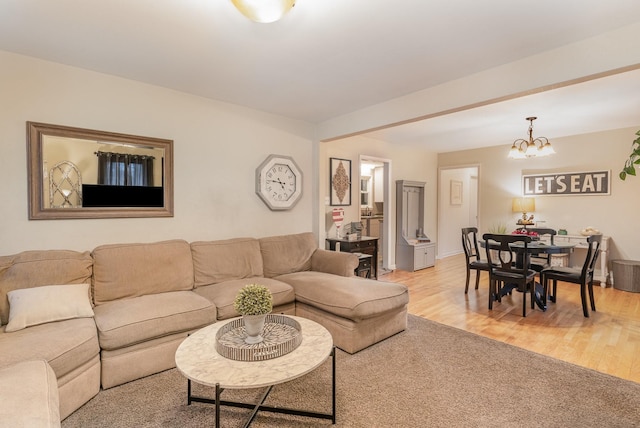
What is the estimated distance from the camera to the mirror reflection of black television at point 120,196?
273 centimetres

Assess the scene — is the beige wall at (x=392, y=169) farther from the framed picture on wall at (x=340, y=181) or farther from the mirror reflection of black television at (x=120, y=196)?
the mirror reflection of black television at (x=120, y=196)

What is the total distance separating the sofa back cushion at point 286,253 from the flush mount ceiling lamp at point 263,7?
254cm

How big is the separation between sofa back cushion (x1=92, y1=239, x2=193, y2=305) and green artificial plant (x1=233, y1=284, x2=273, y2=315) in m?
1.35

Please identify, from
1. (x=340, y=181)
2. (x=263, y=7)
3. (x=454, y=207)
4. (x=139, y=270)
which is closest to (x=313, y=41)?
(x=263, y=7)

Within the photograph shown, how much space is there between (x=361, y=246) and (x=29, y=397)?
3.75m

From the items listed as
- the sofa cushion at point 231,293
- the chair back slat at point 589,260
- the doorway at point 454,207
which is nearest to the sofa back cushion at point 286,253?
the sofa cushion at point 231,293

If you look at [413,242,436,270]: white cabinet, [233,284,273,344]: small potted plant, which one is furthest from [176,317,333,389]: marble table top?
[413,242,436,270]: white cabinet

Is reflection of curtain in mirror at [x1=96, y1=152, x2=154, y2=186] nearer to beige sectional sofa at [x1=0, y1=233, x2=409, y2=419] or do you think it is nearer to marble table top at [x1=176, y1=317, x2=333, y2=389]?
beige sectional sofa at [x1=0, y1=233, x2=409, y2=419]

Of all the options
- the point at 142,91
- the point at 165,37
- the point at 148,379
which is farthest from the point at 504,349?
the point at 142,91

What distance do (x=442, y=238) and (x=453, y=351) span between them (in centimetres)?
486

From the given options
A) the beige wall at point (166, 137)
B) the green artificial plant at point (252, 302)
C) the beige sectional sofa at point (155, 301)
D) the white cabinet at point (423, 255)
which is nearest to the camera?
the green artificial plant at point (252, 302)

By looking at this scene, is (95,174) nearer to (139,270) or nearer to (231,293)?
(139,270)

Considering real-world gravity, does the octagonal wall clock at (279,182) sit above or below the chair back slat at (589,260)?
above

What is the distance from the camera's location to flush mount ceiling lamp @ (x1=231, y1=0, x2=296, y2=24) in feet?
4.57
